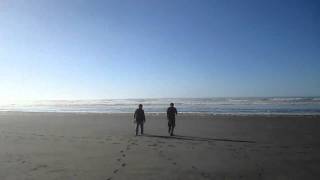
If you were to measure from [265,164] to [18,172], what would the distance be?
257 inches

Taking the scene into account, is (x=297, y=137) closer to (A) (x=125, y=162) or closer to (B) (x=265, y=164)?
(B) (x=265, y=164)

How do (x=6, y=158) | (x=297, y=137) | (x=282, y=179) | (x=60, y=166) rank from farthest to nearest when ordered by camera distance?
(x=297, y=137) → (x=6, y=158) → (x=60, y=166) → (x=282, y=179)

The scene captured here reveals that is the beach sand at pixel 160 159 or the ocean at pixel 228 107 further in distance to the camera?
the ocean at pixel 228 107

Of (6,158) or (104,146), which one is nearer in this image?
(6,158)

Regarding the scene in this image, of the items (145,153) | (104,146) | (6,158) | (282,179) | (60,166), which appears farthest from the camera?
(104,146)

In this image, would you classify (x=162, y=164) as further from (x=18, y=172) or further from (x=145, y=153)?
(x=18, y=172)

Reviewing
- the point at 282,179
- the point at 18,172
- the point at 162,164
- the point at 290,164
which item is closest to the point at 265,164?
the point at 290,164

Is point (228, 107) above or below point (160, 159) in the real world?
above

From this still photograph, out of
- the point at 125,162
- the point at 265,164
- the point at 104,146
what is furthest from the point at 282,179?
the point at 104,146

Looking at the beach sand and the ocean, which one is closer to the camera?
the beach sand

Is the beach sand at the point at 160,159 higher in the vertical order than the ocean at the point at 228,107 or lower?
lower

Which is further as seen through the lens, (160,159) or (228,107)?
(228,107)

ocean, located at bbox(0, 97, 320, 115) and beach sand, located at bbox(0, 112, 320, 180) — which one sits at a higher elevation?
ocean, located at bbox(0, 97, 320, 115)

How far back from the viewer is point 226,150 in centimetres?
1323
